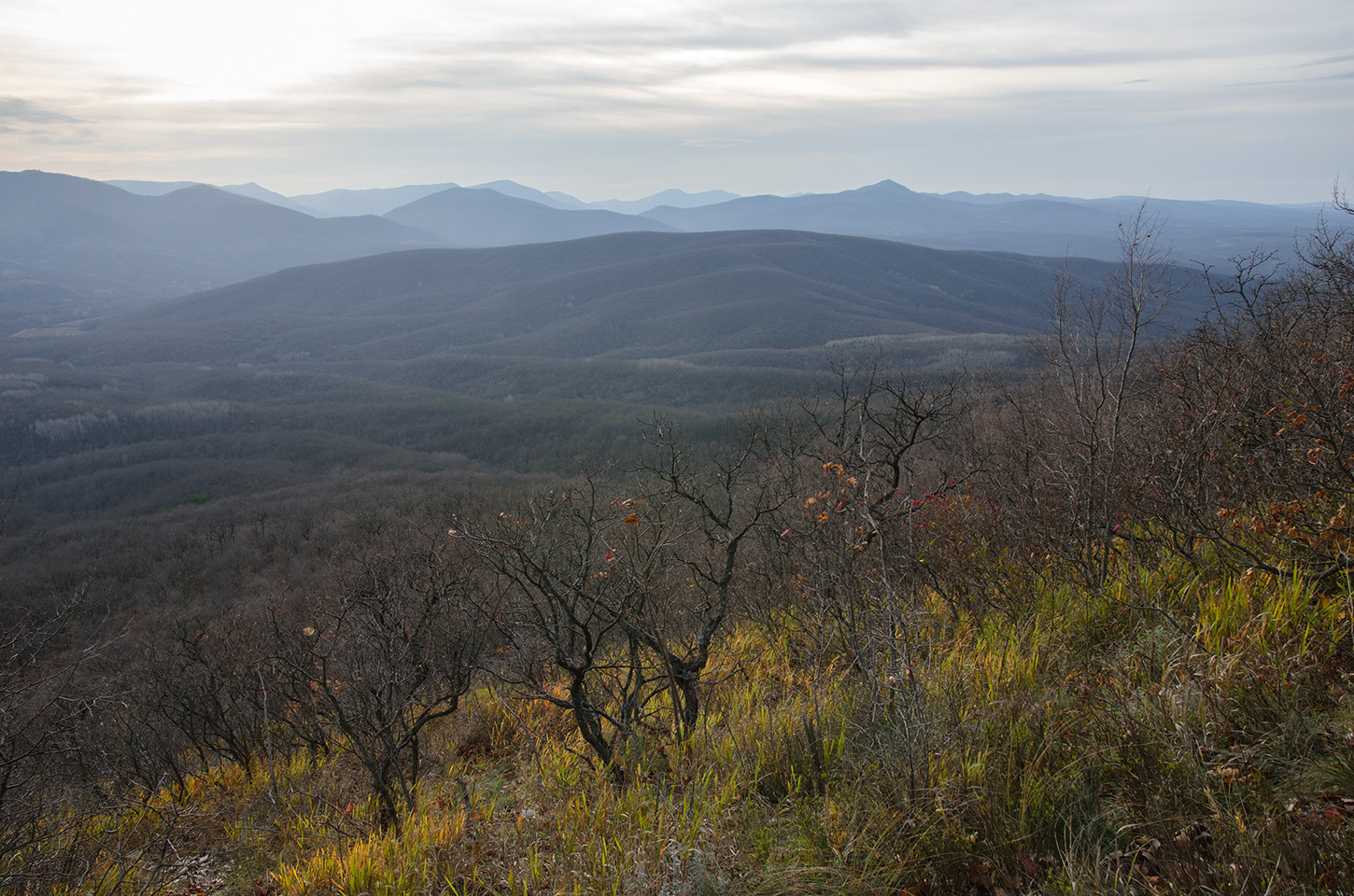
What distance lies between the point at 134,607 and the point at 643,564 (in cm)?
5582

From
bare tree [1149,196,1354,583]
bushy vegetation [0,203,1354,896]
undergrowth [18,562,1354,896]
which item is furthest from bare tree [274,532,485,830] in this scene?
bare tree [1149,196,1354,583]

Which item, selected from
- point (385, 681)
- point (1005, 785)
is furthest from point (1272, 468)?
point (385, 681)

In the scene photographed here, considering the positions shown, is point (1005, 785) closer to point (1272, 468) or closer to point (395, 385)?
point (1272, 468)

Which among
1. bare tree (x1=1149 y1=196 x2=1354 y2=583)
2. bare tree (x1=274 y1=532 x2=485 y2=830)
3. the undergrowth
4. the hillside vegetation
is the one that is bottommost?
the hillside vegetation

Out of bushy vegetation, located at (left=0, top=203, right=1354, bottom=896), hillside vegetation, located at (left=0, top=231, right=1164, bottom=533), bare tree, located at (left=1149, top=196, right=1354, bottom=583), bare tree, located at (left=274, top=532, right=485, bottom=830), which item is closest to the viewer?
bushy vegetation, located at (left=0, top=203, right=1354, bottom=896)

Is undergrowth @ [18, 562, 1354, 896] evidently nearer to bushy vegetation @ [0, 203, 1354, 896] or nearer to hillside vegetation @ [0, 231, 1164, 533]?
bushy vegetation @ [0, 203, 1354, 896]

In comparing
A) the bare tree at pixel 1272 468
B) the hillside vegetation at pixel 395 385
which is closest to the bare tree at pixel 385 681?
the bare tree at pixel 1272 468

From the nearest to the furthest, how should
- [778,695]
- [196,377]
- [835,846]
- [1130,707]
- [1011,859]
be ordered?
[1011,859], [835,846], [1130,707], [778,695], [196,377]

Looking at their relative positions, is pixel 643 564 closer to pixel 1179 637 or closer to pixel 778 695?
pixel 778 695

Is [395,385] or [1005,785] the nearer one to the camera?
[1005,785]

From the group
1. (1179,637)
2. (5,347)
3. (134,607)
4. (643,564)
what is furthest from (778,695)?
(5,347)

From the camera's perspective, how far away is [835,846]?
10.1ft

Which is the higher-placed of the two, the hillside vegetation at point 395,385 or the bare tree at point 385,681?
the bare tree at point 385,681

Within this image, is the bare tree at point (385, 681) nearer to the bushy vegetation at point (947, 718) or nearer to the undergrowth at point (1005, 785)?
the bushy vegetation at point (947, 718)
